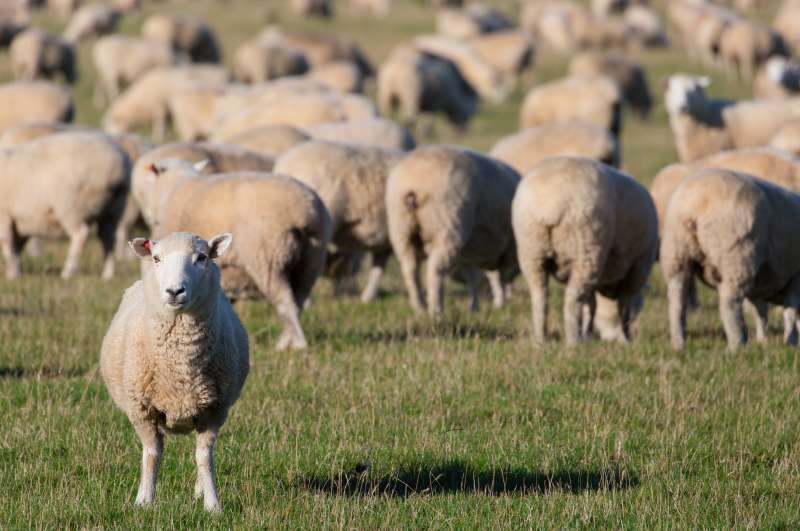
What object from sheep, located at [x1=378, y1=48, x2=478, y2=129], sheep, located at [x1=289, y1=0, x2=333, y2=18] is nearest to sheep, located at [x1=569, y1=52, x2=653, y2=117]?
sheep, located at [x1=378, y1=48, x2=478, y2=129]

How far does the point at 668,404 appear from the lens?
7.80 m

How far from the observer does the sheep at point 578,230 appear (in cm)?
968

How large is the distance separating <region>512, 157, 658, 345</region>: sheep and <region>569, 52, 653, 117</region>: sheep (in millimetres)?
23920

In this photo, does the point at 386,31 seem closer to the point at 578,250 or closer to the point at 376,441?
the point at 578,250

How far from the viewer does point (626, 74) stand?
111 feet

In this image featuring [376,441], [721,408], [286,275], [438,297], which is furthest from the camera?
[438,297]

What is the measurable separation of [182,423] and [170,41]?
111ft

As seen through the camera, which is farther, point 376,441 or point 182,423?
point 376,441

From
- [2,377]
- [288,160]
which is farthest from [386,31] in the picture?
[2,377]

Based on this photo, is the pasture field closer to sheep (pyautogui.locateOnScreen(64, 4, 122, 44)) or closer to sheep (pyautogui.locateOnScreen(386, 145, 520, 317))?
sheep (pyautogui.locateOnScreen(386, 145, 520, 317))

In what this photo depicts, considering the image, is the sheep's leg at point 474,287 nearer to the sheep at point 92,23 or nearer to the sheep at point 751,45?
the sheep at point 751,45

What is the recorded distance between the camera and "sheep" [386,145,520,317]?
11164 mm

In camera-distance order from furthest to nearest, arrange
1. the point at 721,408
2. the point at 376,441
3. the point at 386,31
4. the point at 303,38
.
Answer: the point at 386,31 < the point at 303,38 < the point at 721,408 < the point at 376,441

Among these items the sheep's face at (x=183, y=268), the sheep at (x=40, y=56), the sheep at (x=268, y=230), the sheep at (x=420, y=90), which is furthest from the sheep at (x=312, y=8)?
the sheep's face at (x=183, y=268)
